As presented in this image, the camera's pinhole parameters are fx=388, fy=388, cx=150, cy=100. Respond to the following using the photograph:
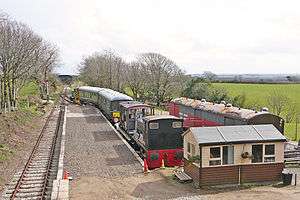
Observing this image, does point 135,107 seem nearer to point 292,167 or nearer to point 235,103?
point 292,167

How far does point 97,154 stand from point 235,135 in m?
10.4

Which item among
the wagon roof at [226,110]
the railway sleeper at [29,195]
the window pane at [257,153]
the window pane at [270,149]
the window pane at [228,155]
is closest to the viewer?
the railway sleeper at [29,195]

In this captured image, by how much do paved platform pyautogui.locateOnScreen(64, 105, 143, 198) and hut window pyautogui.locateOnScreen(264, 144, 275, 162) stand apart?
21.8 feet

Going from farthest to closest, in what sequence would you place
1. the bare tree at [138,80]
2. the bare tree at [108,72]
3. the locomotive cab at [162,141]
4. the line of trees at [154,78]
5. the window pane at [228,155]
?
the bare tree at [108,72], the bare tree at [138,80], the line of trees at [154,78], the locomotive cab at [162,141], the window pane at [228,155]

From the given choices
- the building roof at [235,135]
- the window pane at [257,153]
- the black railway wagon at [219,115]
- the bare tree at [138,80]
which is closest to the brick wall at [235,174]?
Answer: the window pane at [257,153]

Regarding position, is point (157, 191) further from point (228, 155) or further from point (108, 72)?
point (108, 72)

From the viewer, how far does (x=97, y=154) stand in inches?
997

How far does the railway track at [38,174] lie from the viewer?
58.5 feet

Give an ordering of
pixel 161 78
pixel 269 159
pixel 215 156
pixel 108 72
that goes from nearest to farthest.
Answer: pixel 215 156 < pixel 269 159 < pixel 161 78 < pixel 108 72

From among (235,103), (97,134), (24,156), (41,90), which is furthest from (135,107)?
(41,90)

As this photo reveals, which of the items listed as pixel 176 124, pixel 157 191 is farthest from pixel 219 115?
pixel 157 191

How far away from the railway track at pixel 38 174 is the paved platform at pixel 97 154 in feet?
3.01

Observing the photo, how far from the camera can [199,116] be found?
1352 inches

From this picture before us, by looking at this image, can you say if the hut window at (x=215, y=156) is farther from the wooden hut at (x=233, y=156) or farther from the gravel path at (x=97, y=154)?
the gravel path at (x=97, y=154)
